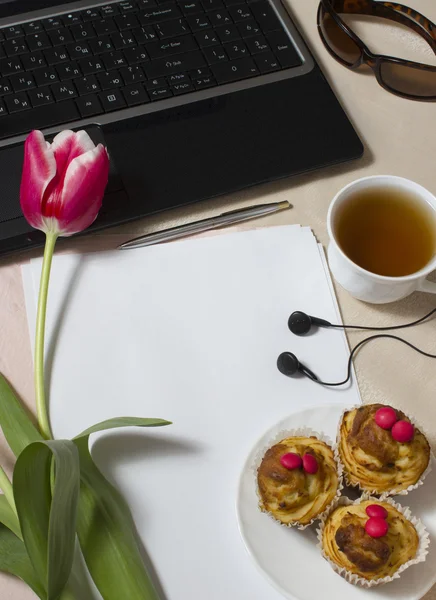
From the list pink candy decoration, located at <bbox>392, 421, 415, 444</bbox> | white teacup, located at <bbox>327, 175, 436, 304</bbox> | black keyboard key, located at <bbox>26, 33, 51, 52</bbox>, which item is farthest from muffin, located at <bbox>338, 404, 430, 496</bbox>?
black keyboard key, located at <bbox>26, 33, 51, 52</bbox>

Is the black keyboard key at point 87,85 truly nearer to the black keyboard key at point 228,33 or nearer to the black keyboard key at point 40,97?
the black keyboard key at point 40,97

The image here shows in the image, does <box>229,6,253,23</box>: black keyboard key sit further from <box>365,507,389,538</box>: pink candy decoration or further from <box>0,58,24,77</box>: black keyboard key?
<box>365,507,389,538</box>: pink candy decoration

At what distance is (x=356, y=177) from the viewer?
656 mm

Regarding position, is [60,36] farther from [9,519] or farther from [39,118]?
[9,519]

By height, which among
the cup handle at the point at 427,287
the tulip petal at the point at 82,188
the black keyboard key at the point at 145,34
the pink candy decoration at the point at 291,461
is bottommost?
the pink candy decoration at the point at 291,461

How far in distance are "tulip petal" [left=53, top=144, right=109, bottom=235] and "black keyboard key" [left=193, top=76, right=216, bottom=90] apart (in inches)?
5.4

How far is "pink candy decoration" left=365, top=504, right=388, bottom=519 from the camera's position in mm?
475

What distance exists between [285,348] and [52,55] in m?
0.35

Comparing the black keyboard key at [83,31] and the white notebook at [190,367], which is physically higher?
the black keyboard key at [83,31]

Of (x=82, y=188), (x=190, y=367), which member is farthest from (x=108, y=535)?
(x=82, y=188)

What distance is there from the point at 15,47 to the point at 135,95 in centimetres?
12

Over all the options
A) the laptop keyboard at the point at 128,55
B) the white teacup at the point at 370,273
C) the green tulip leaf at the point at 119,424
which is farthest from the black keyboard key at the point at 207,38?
the green tulip leaf at the point at 119,424

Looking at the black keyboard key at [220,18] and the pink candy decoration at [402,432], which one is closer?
the pink candy decoration at [402,432]

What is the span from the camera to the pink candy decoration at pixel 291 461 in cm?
48
